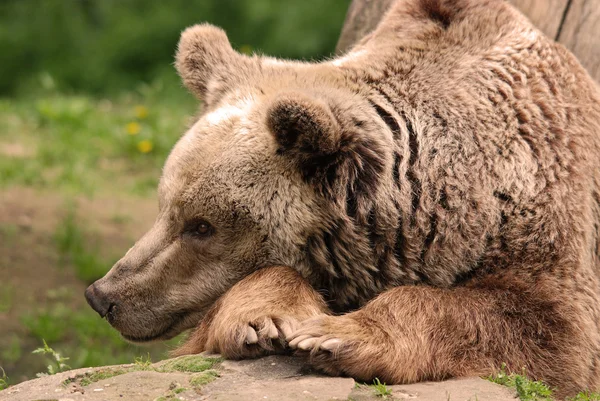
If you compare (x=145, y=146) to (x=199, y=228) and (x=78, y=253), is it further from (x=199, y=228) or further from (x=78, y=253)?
(x=199, y=228)

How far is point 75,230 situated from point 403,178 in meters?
3.82

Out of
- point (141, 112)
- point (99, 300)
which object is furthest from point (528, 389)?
point (141, 112)

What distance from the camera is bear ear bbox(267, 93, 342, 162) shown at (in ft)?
12.3

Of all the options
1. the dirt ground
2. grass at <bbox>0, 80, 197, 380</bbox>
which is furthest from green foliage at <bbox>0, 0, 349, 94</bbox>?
the dirt ground

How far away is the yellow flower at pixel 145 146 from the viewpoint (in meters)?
9.01

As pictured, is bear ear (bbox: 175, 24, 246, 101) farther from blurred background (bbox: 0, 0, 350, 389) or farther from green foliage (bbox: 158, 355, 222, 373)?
green foliage (bbox: 158, 355, 222, 373)

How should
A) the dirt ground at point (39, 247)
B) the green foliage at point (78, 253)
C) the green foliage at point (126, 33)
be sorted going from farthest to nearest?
1. the green foliage at point (126, 33)
2. the green foliage at point (78, 253)
3. the dirt ground at point (39, 247)

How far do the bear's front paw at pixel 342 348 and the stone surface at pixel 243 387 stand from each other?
0.23ft

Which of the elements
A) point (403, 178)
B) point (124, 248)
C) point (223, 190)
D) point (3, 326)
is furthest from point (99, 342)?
point (403, 178)

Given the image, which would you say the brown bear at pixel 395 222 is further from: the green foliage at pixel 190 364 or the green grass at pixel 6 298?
the green grass at pixel 6 298

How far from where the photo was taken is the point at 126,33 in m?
12.4

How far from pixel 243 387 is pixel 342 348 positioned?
406mm

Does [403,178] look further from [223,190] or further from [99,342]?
[99,342]

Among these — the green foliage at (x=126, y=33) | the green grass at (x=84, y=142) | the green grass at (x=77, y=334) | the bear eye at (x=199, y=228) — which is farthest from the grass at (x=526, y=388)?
the green foliage at (x=126, y=33)
